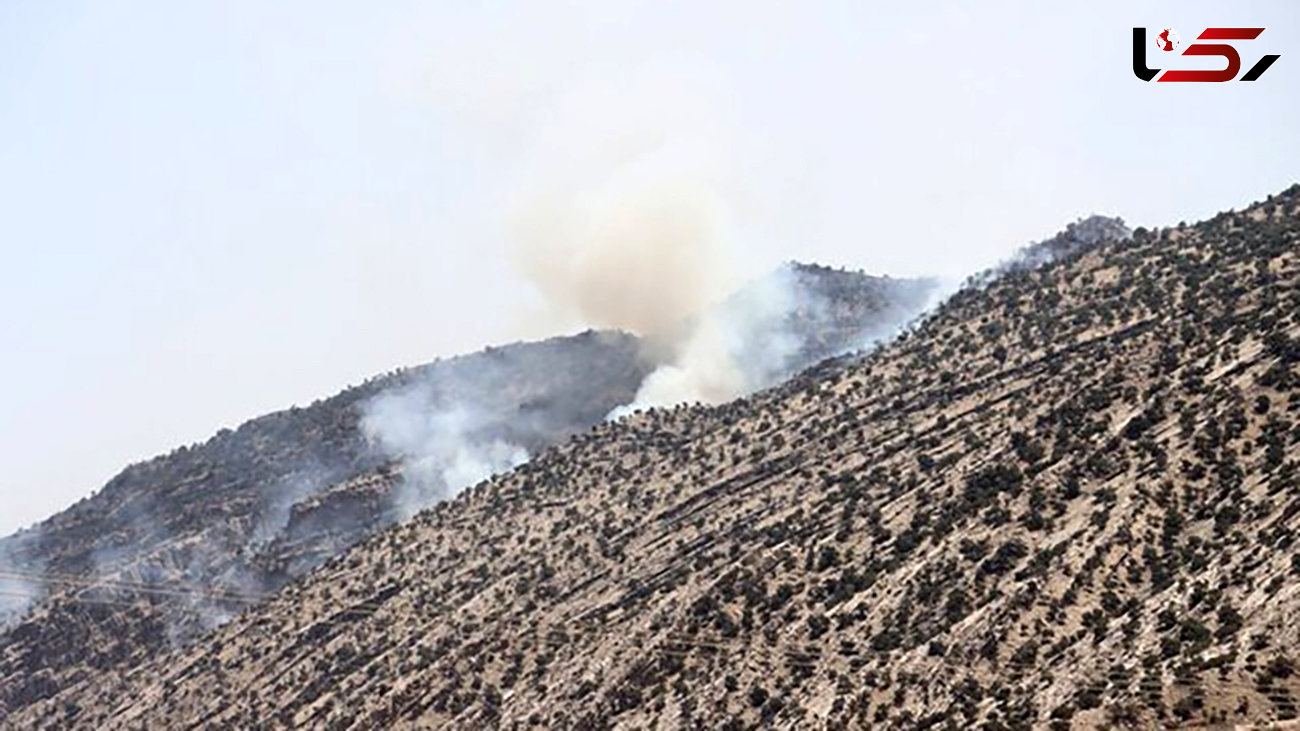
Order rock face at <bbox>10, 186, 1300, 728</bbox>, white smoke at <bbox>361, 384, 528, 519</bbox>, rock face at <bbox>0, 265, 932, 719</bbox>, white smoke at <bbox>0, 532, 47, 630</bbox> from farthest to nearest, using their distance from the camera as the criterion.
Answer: white smoke at <bbox>0, 532, 47, 630</bbox>
white smoke at <bbox>361, 384, 528, 519</bbox>
rock face at <bbox>0, 265, 932, 719</bbox>
rock face at <bbox>10, 186, 1300, 728</bbox>

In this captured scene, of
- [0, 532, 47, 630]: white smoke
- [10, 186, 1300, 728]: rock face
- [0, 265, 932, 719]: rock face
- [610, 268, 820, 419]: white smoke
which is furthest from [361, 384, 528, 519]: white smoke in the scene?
[0, 532, 47, 630]: white smoke

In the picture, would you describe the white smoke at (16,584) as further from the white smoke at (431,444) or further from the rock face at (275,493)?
the white smoke at (431,444)

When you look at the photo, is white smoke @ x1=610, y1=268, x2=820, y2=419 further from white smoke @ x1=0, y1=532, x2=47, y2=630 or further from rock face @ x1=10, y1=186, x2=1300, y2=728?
white smoke @ x1=0, y1=532, x2=47, y2=630

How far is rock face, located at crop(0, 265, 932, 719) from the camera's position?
142125 mm

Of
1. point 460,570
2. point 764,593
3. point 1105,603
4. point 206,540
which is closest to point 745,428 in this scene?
point 460,570

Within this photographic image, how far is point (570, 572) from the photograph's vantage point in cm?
9981

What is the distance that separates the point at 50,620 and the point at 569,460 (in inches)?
2164

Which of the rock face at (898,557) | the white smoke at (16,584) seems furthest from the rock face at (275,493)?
the rock face at (898,557)

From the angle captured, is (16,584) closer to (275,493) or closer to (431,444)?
(275,493)

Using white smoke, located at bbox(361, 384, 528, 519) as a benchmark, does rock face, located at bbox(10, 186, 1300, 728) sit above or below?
below

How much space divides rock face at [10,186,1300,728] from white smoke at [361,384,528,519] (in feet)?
79.5

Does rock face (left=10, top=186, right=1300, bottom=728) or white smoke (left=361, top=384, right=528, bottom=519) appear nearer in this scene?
rock face (left=10, top=186, right=1300, bottom=728)

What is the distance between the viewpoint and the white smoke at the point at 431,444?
152000mm

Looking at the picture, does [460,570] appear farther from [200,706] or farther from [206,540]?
[206,540]
